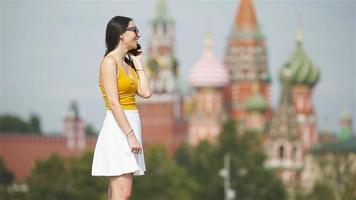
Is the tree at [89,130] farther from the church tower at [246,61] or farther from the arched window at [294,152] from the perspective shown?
the arched window at [294,152]

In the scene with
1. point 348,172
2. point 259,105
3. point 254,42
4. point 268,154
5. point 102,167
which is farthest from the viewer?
point 254,42

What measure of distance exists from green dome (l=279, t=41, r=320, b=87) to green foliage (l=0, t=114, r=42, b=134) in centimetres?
2331

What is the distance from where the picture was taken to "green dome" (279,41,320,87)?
111312 mm

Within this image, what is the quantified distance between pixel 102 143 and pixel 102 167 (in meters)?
0.12

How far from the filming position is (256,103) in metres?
115

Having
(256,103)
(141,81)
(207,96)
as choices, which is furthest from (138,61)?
(207,96)

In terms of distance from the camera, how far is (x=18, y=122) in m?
129

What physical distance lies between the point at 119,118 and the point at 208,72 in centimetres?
11199

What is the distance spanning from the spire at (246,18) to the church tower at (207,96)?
4444mm

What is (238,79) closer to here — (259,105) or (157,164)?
(259,105)

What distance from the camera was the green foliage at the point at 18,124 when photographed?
412 feet

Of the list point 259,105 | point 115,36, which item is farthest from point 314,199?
point 115,36

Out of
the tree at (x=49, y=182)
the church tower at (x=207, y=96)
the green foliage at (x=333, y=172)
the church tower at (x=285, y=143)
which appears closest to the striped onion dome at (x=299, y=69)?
the church tower at (x=207, y=96)

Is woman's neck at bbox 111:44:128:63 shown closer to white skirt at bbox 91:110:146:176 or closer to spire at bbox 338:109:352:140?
white skirt at bbox 91:110:146:176
